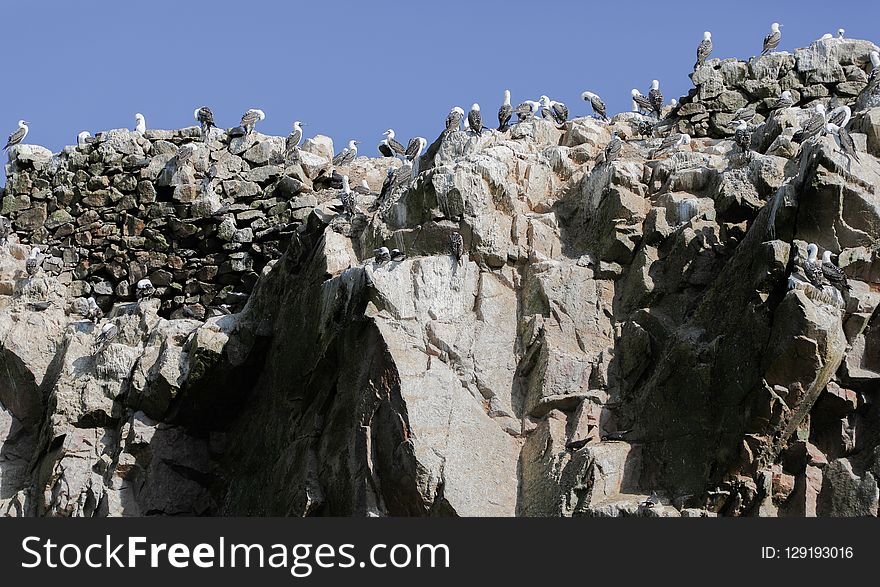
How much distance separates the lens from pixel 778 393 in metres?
24.6

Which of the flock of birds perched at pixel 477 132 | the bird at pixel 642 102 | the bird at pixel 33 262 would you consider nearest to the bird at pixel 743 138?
the flock of birds perched at pixel 477 132

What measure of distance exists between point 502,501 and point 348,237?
693cm

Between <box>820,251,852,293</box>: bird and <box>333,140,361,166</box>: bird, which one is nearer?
<box>820,251,852,293</box>: bird

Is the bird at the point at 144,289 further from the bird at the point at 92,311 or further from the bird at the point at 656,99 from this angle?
the bird at the point at 656,99

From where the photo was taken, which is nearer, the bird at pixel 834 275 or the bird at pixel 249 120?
the bird at pixel 834 275

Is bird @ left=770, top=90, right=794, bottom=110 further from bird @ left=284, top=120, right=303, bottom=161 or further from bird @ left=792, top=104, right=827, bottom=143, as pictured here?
bird @ left=284, top=120, right=303, bottom=161

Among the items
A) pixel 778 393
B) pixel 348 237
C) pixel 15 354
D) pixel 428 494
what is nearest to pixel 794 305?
pixel 778 393

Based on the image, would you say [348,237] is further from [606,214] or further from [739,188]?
[739,188]

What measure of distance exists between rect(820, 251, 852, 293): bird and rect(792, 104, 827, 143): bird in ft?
12.9

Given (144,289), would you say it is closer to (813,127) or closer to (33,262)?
(33,262)

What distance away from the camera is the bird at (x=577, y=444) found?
26.8 m

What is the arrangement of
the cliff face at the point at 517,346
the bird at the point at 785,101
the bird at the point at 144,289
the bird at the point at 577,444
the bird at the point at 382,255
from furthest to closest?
the bird at the point at 144,289
the bird at the point at 785,101
the bird at the point at 382,255
the bird at the point at 577,444
the cliff face at the point at 517,346

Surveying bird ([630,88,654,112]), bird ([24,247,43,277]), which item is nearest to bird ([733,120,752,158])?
bird ([630,88,654,112])

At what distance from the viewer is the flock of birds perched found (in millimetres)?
→ 29391
